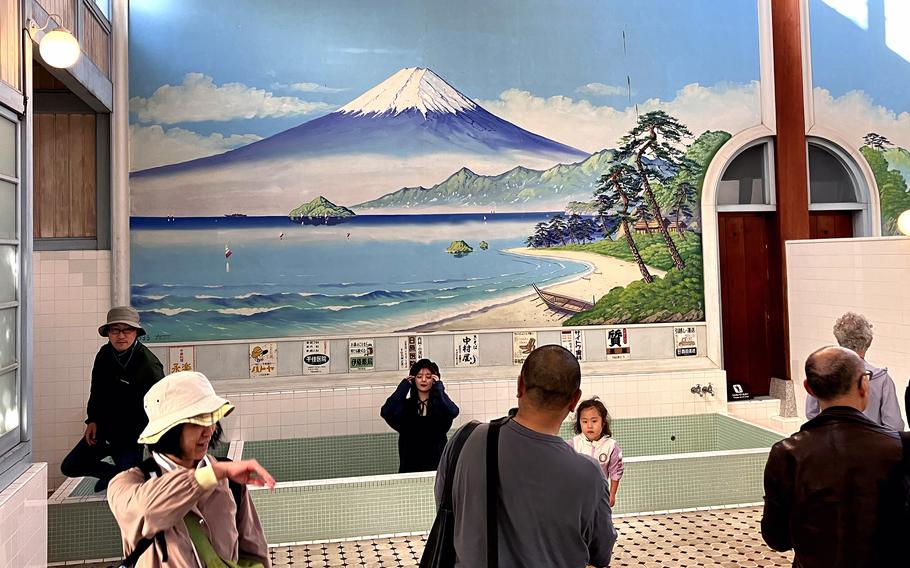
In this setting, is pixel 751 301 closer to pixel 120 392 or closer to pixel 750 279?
pixel 750 279

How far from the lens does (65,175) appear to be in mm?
6379

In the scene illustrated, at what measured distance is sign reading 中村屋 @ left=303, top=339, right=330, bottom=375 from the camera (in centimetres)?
689

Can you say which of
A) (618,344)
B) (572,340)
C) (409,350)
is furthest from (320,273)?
(618,344)

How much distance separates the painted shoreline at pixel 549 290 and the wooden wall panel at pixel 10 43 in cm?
396

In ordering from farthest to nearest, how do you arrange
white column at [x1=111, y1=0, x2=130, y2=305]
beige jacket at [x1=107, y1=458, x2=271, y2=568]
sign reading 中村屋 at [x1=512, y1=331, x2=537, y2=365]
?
sign reading 中村屋 at [x1=512, y1=331, x2=537, y2=365], white column at [x1=111, y1=0, x2=130, y2=305], beige jacket at [x1=107, y1=458, x2=271, y2=568]

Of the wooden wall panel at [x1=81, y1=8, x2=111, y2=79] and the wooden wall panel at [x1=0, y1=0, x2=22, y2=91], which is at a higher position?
the wooden wall panel at [x1=81, y1=8, x2=111, y2=79]

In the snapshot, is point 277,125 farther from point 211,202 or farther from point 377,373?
point 377,373

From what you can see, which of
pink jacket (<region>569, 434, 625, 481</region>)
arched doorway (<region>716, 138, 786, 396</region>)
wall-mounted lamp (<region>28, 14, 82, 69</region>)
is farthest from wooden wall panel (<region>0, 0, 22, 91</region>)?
arched doorway (<region>716, 138, 786, 396</region>)

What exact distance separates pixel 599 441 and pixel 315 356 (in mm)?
3071

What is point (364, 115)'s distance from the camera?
7.05 metres

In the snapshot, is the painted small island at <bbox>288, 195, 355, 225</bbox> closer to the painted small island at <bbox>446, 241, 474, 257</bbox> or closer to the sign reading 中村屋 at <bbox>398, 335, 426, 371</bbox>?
the painted small island at <bbox>446, 241, 474, 257</bbox>

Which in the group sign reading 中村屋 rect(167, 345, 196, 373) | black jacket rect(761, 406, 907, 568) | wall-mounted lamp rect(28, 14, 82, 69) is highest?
wall-mounted lamp rect(28, 14, 82, 69)

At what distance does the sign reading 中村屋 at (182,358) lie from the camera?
6.66 meters

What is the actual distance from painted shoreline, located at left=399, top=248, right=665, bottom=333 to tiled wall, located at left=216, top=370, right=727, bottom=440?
0.57 m
